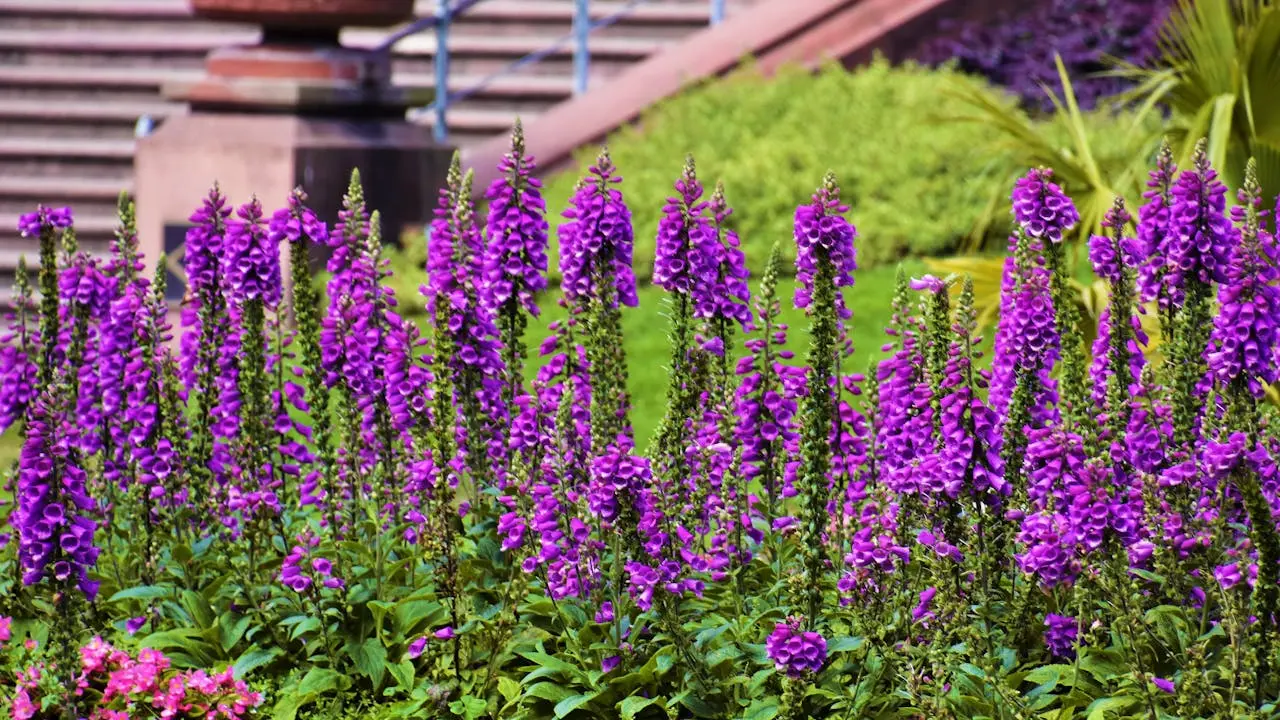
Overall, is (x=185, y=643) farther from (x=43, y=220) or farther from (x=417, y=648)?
(x=43, y=220)

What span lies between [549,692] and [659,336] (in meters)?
6.30

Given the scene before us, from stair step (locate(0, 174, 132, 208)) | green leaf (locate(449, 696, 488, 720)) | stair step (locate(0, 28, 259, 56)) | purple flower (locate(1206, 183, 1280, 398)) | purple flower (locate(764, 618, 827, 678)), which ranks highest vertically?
stair step (locate(0, 28, 259, 56))

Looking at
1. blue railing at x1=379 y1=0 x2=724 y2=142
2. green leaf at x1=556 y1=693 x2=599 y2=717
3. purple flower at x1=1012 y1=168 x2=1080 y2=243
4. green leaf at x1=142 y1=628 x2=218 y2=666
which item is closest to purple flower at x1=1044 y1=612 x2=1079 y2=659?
purple flower at x1=1012 y1=168 x2=1080 y2=243

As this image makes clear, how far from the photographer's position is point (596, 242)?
5.61 m

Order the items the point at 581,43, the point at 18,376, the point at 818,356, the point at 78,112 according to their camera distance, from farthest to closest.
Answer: the point at 78,112 < the point at 581,43 < the point at 18,376 < the point at 818,356

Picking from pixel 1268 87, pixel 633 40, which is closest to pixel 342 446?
pixel 1268 87

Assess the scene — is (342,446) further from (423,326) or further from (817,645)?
(423,326)

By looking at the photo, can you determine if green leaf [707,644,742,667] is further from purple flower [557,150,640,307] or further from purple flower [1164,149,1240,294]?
purple flower [1164,149,1240,294]

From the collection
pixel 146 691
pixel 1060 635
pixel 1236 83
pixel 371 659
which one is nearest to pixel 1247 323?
pixel 1060 635

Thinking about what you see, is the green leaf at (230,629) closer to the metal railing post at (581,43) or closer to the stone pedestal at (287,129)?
the stone pedestal at (287,129)

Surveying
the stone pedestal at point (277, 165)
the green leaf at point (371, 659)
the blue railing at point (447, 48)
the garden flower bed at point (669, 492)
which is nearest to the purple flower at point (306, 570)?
the garden flower bed at point (669, 492)

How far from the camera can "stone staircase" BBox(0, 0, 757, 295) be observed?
1549 centimetres

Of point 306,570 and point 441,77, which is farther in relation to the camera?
point 441,77

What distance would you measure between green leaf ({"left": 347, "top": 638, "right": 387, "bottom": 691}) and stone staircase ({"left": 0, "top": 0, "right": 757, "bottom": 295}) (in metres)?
9.92
